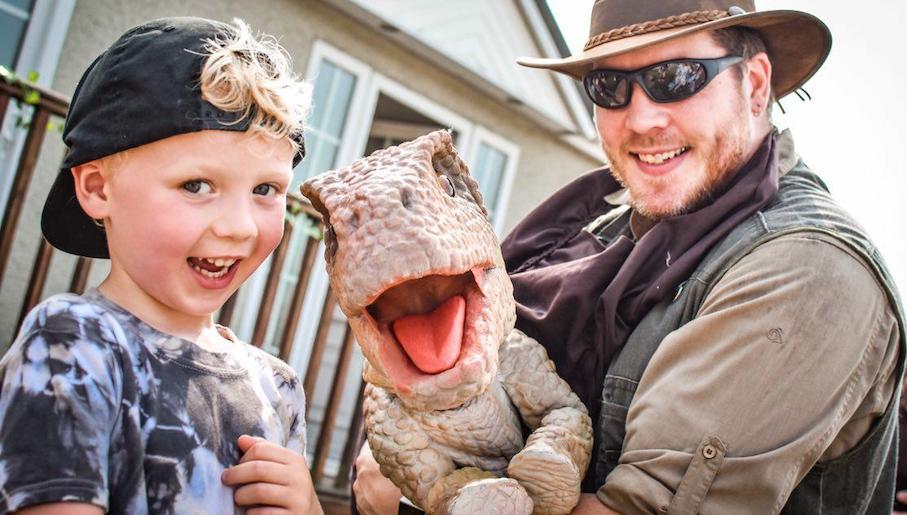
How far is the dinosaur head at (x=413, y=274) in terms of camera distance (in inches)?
53.3

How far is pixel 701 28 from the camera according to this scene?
2252mm

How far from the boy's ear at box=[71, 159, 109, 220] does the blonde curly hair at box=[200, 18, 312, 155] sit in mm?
253

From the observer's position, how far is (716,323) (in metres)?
1.85

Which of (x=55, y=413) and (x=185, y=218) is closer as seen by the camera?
(x=55, y=413)

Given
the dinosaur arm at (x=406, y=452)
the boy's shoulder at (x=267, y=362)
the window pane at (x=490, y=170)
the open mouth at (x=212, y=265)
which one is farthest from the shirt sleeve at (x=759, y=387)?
the window pane at (x=490, y=170)

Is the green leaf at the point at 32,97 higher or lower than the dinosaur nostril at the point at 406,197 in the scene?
higher

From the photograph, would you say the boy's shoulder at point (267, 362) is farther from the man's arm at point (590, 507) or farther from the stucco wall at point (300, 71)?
the stucco wall at point (300, 71)

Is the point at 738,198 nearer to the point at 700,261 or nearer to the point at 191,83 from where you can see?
the point at 700,261

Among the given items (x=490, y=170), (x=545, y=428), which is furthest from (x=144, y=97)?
(x=490, y=170)

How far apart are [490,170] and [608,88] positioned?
20.1ft

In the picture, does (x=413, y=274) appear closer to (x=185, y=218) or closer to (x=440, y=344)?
(x=440, y=344)

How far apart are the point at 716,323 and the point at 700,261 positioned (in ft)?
0.97

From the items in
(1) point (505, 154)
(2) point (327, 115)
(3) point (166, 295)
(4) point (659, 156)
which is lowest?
(3) point (166, 295)

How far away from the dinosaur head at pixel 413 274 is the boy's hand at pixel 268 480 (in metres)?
0.26
